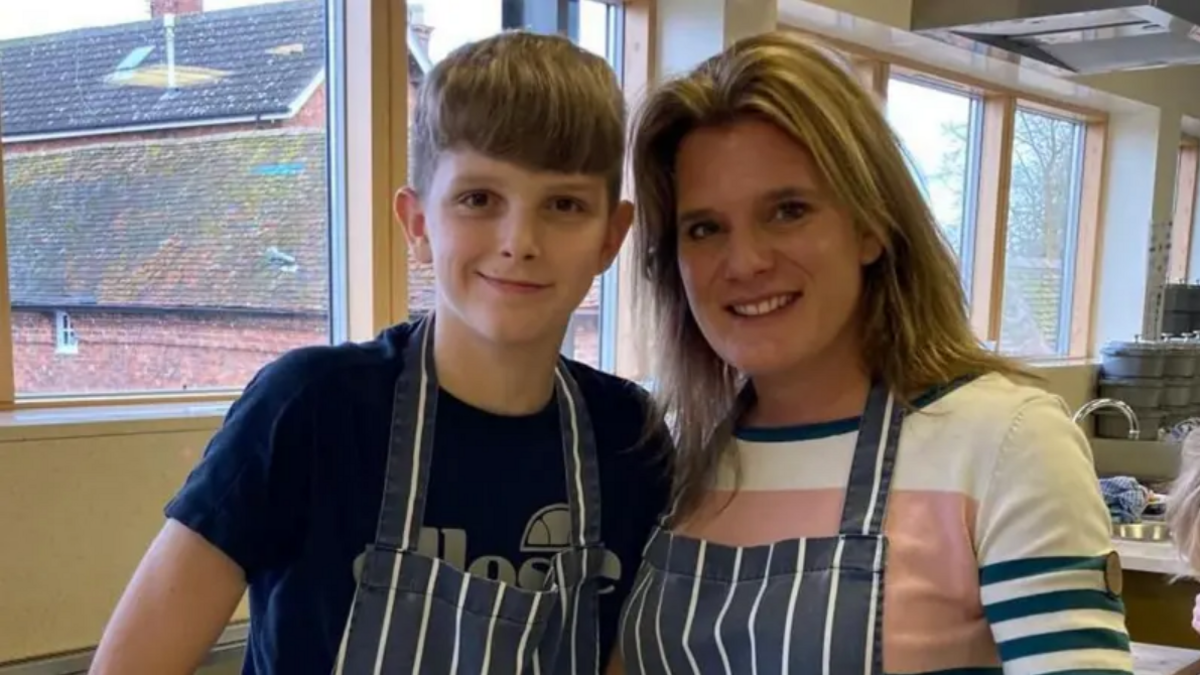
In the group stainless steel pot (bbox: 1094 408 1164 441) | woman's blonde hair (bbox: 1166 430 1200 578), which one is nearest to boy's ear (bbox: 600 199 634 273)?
woman's blonde hair (bbox: 1166 430 1200 578)

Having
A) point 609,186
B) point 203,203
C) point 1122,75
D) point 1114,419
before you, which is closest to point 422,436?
point 609,186

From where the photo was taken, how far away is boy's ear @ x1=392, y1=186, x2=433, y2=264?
2.90 ft

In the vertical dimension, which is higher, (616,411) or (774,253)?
(774,253)

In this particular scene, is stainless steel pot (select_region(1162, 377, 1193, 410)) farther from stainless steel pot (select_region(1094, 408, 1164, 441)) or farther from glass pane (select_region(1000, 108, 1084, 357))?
glass pane (select_region(1000, 108, 1084, 357))

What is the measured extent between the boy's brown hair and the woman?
0.32ft

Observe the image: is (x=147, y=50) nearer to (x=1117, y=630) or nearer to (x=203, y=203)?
(x=203, y=203)

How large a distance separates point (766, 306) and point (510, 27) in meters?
1.41

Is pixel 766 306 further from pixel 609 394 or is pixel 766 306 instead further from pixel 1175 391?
pixel 1175 391

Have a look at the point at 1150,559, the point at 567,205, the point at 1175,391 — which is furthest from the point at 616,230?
the point at 1175,391

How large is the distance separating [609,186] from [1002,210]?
317 centimetres

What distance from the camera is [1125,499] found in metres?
2.42

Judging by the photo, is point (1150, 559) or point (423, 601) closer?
point (423, 601)

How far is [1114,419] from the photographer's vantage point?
3578mm

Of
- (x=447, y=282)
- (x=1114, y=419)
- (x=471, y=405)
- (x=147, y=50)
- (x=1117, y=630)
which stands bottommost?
(x=1114, y=419)
